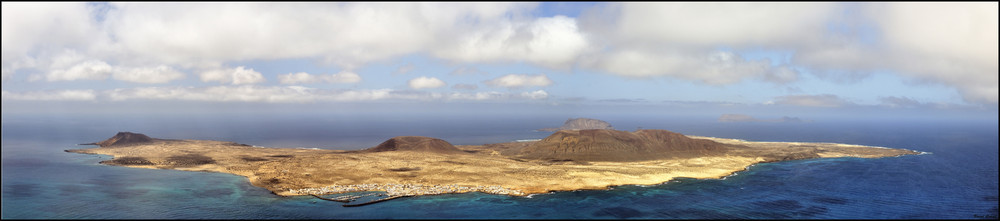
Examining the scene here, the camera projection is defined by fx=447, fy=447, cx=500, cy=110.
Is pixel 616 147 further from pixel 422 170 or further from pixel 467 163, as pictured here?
pixel 422 170

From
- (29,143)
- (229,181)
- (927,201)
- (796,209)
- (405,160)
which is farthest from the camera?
(29,143)

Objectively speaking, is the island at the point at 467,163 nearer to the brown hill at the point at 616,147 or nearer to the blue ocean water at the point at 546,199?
the brown hill at the point at 616,147

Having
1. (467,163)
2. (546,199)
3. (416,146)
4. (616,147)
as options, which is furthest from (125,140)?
(616,147)

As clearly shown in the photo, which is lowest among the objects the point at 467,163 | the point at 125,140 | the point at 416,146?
the point at 467,163

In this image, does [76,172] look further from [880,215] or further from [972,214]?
[972,214]

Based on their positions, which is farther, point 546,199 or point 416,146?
point 416,146

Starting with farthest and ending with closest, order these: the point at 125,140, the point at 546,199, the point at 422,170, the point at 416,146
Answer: the point at 125,140 → the point at 416,146 → the point at 422,170 → the point at 546,199

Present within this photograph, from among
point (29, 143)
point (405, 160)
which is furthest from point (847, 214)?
point (29, 143)
